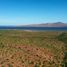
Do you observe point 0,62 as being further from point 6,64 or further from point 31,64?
point 31,64

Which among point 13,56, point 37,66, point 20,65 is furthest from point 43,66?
point 13,56

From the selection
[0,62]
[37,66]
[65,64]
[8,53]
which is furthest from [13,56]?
[65,64]

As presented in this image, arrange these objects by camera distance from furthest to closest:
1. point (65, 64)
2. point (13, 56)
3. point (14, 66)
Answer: point (13, 56)
point (65, 64)
point (14, 66)

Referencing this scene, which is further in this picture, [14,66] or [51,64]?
[51,64]

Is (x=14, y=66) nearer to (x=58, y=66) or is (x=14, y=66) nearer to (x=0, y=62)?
(x=0, y=62)

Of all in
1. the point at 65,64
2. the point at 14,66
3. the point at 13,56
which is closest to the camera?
the point at 14,66

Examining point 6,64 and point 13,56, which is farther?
point 13,56

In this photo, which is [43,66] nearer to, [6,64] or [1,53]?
[6,64]

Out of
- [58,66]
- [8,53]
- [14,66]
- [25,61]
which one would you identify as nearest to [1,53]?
[8,53]
